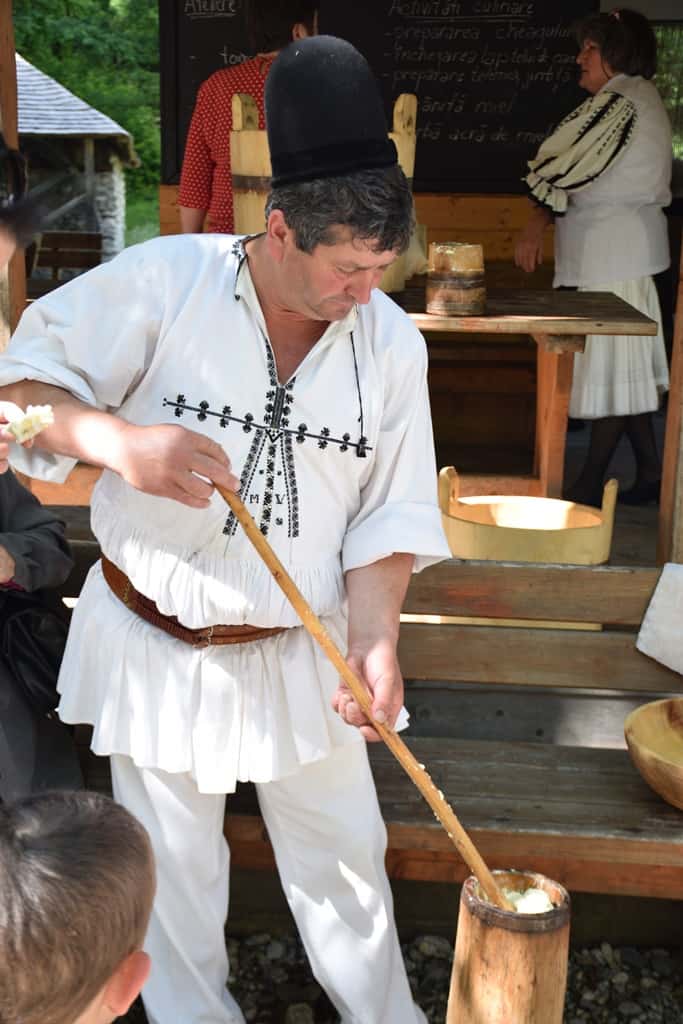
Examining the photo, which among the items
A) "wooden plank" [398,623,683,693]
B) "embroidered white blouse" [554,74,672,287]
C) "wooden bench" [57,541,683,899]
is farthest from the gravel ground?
"embroidered white blouse" [554,74,672,287]

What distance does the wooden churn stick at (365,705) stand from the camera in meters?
2.16

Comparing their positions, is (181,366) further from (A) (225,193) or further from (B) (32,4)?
(B) (32,4)

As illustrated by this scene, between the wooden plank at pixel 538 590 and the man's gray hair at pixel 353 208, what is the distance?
1.45 metres

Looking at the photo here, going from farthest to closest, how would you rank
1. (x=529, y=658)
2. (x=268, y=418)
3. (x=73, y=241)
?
1. (x=73, y=241)
2. (x=529, y=658)
3. (x=268, y=418)

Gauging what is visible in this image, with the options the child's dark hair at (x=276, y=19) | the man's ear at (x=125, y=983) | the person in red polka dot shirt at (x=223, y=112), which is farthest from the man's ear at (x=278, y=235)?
the child's dark hair at (x=276, y=19)

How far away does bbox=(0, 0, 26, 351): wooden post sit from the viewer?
11.6ft

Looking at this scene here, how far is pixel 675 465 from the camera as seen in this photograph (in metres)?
3.72

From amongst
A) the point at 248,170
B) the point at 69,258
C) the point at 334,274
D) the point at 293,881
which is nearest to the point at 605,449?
the point at 248,170

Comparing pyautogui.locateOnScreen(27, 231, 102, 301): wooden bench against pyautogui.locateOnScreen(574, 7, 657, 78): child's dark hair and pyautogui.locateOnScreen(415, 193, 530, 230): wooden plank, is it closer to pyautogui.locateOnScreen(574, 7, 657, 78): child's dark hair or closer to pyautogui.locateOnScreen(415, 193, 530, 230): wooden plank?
pyautogui.locateOnScreen(415, 193, 530, 230): wooden plank

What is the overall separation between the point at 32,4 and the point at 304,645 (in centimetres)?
2825

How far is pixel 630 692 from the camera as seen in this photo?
3660mm

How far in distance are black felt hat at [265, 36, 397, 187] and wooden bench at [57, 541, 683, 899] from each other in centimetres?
148

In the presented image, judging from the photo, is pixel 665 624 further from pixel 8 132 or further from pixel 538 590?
pixel 8 132

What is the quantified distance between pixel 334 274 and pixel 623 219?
3.33 metres
